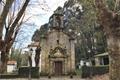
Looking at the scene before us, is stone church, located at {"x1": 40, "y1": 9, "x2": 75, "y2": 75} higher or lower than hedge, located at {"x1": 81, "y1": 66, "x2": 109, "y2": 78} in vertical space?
higher

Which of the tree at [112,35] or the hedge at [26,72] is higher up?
the tree at [112,35]

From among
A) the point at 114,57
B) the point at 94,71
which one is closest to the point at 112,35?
the point at 114,57

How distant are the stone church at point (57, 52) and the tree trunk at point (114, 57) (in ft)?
132

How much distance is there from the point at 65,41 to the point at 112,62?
137 feet

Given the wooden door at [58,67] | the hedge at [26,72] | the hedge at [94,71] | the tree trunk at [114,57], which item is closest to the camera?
the tree trunk at [114,57]

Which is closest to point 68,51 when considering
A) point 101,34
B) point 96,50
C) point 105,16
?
point 101,34

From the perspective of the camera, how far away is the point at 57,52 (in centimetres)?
5266

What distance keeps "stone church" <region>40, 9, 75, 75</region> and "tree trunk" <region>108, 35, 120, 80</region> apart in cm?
4017

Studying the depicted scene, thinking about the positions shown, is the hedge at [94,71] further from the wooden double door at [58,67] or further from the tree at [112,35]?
the tree at [112,35]

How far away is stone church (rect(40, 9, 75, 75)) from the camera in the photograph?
5212 cm

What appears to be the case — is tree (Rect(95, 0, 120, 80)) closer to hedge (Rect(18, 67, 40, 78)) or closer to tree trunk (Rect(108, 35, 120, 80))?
tree trunk (Rect(108, 35, 120, 80))

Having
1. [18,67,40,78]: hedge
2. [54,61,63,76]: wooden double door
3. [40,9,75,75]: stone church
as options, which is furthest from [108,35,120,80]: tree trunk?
[54,61,63,76]: wooden double door

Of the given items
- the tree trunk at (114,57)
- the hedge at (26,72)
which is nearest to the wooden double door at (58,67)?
the hedge at (26,72)

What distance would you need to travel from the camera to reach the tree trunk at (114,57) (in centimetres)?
1146
